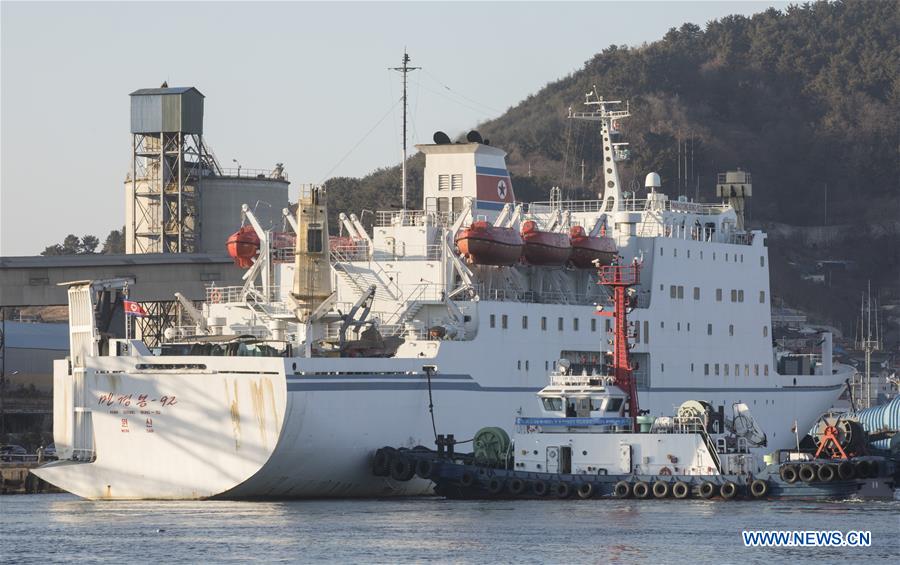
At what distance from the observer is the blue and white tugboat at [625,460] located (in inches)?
1801

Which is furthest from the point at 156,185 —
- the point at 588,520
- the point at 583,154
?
the point at 583,154

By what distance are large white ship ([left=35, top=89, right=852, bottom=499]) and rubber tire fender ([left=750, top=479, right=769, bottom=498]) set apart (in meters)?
5.94

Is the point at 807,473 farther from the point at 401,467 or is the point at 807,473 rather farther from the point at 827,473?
the point at 401,467

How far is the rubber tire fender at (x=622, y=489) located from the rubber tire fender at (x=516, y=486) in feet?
7.29

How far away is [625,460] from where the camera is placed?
152 ft

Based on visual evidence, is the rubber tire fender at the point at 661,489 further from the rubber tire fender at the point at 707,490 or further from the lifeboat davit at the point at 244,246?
the lifeboat davit at the point at 244,246

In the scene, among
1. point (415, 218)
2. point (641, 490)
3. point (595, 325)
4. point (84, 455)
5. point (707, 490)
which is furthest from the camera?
point (595, 325)

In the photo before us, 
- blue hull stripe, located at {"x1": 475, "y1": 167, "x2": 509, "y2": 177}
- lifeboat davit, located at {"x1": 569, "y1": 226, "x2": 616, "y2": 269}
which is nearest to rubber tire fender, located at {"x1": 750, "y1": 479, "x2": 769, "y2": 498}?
lifeboat davit, located at {"x1": 569, "y1": 226, "x2": 616, "y2": 269}

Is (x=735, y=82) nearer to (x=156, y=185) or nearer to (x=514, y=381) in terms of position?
(x=156, y=185)

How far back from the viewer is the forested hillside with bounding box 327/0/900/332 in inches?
4715

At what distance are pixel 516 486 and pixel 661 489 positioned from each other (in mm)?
3449

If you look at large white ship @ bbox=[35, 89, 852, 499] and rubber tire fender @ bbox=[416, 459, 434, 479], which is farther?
rubber tire fender @ bbox=[416, 459, 434, 479]

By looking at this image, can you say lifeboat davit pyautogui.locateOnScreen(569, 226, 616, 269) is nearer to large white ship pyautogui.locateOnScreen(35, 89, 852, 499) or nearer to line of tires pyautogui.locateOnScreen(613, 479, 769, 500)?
large white ship pyautogui.locateOnScreen(35, 89, 852, 499)

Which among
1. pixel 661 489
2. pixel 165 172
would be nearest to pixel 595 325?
pixel 661 489
